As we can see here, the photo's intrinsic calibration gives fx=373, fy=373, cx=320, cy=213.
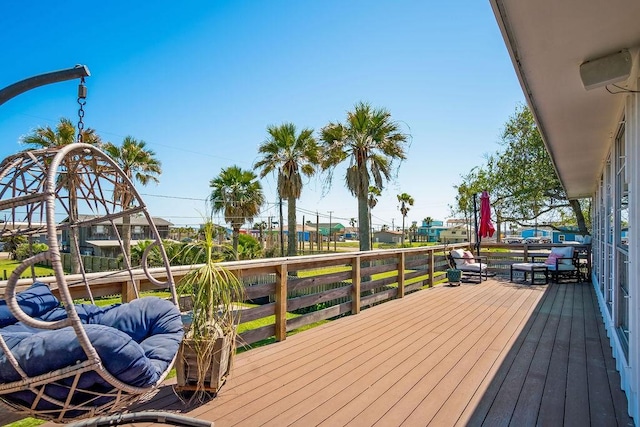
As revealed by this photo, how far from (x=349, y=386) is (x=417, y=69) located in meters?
6.51

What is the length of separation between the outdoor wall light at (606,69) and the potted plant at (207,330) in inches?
101

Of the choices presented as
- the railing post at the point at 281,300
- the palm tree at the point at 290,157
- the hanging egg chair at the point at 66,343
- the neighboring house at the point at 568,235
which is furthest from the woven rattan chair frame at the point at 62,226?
the neighboring house at the point at 568,235

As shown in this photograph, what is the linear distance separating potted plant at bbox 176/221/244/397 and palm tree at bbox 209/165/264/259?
13762 millimetres

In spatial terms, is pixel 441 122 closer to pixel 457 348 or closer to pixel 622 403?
pixel 457 348

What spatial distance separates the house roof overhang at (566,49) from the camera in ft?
5.55

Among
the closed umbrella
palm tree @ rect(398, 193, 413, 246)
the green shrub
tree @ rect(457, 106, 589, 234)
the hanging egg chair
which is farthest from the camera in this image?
palm tree @ rect(398, 193, 413, 246)

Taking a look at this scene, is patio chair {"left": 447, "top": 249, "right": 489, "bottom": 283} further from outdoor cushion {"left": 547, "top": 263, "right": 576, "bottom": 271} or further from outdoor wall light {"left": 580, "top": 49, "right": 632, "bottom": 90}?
outdoor wall light {"left": 580, "top": 49, "right": 632, "bottom": 90}

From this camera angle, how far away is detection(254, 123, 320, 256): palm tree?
13867 millimetres

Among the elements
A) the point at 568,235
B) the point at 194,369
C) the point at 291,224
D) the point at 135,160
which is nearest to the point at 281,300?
the point at 194,369

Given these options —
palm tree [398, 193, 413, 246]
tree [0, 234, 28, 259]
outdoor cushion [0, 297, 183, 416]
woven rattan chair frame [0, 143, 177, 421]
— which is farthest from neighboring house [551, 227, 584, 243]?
palm tree [398, 193, 413, 246]

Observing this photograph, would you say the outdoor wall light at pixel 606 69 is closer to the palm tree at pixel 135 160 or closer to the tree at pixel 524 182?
the tree at pixel 524 182

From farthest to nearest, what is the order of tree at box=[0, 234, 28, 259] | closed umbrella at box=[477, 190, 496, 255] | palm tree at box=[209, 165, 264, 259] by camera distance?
1. palm tree at box=[209, 165, 264, 259]
2. closed umbrella at box=[477, 190, 496, 255]
3. tree at box=[0, 234, 28, 259]

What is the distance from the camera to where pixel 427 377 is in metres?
2.71

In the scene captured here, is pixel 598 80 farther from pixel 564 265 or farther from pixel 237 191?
pixel 237 191
